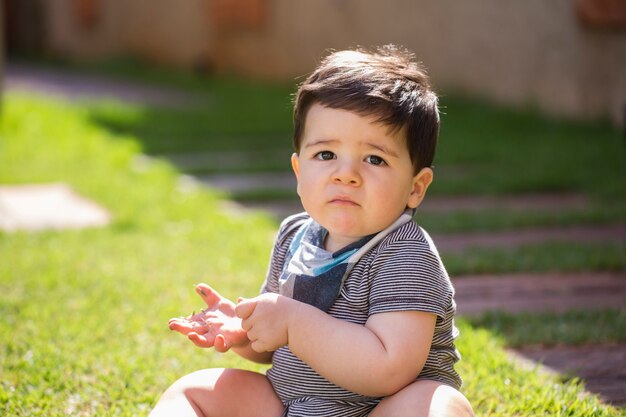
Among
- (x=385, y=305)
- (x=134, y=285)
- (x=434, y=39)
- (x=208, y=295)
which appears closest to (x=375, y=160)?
(x=385, y=305)

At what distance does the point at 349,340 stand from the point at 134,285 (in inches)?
59.9

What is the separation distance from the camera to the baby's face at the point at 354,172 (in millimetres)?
1702

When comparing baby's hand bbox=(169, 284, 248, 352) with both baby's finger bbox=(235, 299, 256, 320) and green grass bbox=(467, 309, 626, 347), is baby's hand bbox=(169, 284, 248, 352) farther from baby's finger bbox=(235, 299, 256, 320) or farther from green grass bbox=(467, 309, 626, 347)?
green grass bbox=(467, 309, 626, 347)

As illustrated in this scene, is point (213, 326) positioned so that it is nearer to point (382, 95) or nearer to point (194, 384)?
point (194, 384)

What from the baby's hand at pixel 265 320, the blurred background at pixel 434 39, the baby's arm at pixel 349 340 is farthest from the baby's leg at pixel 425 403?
the blurred background at pixel 434 39

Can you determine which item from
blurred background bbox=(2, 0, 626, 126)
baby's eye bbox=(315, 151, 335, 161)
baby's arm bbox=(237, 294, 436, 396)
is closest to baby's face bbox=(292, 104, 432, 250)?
baby's eye bbox=(315, 151, 335, 161)

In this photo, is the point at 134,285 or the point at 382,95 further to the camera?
the point at 134,285

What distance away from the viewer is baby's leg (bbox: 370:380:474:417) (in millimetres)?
1626

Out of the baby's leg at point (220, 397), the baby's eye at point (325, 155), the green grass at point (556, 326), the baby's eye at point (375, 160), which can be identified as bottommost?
the green grass at point (556, 326)

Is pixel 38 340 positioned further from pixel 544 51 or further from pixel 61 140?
pixel 544 51

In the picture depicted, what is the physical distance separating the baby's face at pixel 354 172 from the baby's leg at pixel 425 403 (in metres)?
0.30

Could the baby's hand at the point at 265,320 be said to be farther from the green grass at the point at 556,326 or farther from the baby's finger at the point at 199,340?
the green grass at the point at 556,326

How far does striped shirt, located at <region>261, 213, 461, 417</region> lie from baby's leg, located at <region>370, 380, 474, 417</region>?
0.20 ft

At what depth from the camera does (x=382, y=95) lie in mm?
1688
